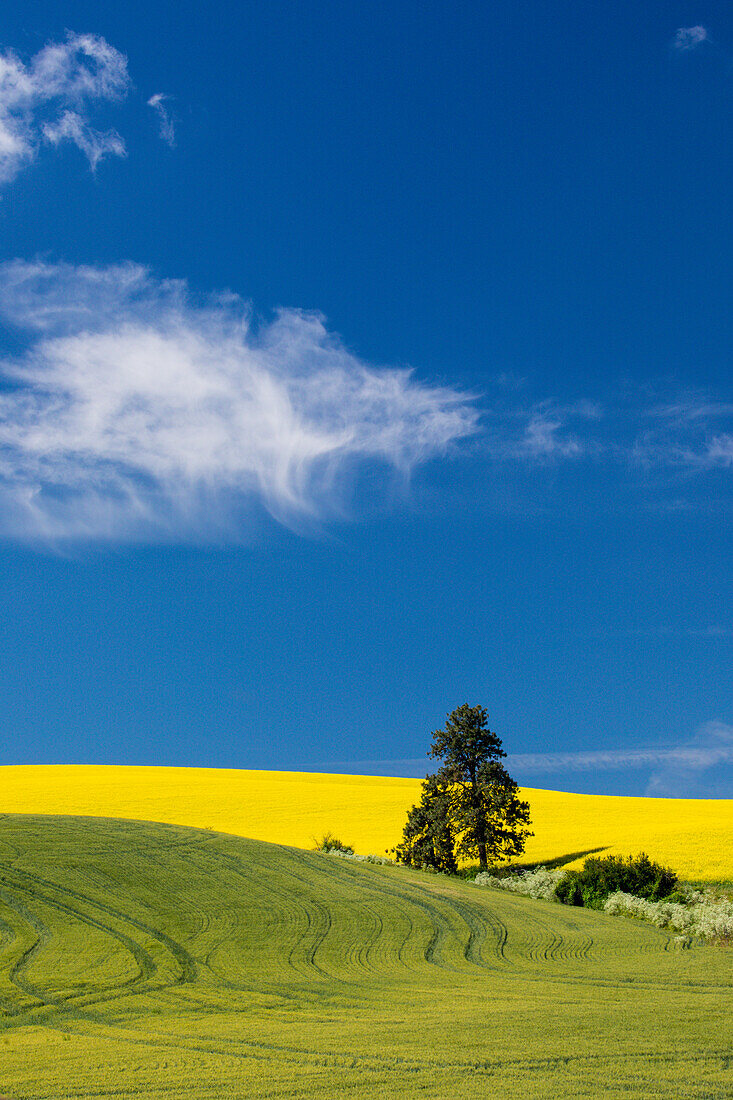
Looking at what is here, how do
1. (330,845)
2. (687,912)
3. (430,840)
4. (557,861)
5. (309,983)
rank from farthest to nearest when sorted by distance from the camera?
(430,840) < (557,861) < (330,845) < (687,912) < (309,983)

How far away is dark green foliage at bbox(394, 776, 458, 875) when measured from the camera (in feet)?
155

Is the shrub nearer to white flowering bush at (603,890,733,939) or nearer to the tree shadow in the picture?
the tree shadow

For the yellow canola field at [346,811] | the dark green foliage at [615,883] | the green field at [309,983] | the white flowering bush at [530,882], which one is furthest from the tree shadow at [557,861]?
the green field at [309,983]

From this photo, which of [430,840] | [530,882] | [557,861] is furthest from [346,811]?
[530,882]

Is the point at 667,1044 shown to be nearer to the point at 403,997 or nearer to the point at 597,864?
the point at 403,997

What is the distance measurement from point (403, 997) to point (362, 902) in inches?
508

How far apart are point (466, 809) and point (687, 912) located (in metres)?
17.3

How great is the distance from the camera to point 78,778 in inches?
2913

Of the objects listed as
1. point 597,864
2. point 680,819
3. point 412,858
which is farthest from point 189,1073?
point 680,819

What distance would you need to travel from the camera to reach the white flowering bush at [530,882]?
3988 centimetres

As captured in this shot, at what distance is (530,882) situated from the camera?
40.9 m

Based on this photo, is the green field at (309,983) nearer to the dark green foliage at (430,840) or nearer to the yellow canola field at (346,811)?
the dark green foliage at (430,840)

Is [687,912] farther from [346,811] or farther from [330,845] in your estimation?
[346,811]

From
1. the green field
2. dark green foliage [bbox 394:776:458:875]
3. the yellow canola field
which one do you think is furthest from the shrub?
the yellow canola field
